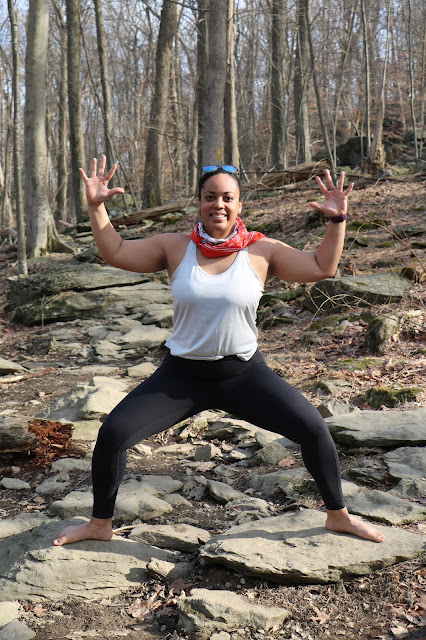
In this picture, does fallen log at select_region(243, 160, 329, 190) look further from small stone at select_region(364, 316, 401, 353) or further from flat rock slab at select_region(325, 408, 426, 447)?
flat rock slab at select_region(325, 408, 426, 447)

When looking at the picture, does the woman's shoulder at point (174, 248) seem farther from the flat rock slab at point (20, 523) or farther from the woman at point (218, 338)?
the flat rock slab at point (20, 523)

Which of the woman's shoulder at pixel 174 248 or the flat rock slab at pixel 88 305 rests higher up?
the woman's shoulder at pixel 174 248

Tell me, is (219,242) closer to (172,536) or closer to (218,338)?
(218,338)

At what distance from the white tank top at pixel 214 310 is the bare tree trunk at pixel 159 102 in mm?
16119

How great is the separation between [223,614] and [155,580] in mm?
591

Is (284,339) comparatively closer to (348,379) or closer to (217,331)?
(348,379)

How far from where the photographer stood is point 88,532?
3346 mm

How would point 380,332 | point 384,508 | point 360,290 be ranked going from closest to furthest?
point 384,508 < point 380,332 < point 360,290

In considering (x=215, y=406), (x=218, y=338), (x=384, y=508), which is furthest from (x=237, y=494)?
(x=218, y=338)

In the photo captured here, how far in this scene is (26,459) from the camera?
5.07 m

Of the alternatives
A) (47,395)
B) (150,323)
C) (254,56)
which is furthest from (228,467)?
(254,56)

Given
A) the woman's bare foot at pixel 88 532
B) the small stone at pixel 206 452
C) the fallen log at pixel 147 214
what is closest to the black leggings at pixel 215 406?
the woman's bare foot at pixel 88 532

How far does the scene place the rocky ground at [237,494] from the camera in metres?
2.89

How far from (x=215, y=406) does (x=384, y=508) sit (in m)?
1.31
